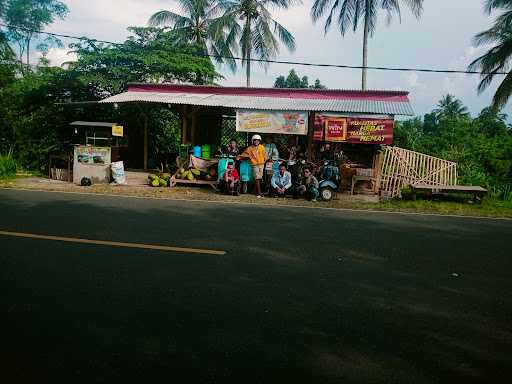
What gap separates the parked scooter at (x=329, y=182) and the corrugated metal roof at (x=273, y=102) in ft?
7.73

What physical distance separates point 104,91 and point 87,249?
650 inches

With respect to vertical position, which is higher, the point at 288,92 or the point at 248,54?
the point at 248,54

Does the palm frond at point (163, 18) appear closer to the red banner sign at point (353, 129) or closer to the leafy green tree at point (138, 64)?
the leafy green tree at point (138, 64)

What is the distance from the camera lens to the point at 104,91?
20.7m

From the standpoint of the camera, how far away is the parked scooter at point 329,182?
12.1 m

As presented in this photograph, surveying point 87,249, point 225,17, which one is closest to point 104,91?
point 225,17

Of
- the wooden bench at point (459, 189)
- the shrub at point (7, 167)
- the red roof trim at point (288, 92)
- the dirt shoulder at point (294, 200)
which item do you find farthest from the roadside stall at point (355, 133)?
the shrub at point (7, 167)

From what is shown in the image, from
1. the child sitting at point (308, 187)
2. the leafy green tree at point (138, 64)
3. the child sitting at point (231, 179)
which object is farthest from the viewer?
the leafy green tree at point (138, 64)

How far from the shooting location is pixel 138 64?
20922 millimetres

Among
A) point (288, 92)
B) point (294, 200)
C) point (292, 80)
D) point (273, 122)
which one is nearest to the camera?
point (294, 200)

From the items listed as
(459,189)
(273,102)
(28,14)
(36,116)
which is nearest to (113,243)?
(459,189)

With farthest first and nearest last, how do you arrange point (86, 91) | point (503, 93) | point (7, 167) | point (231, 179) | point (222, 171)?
point (503, 93)
point (86, 91)
point (7, 167)
point (222, 171)
point (231, 179)

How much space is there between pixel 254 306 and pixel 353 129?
1041 centimetres

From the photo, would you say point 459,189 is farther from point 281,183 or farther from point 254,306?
point 254,306
